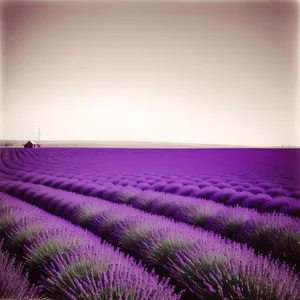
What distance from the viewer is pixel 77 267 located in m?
1.55

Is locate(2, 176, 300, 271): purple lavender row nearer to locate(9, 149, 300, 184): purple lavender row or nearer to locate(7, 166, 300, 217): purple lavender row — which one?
locate(7, 166, 300, 217): purple lavender row

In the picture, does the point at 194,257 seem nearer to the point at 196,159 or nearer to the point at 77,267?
the point at 77,267

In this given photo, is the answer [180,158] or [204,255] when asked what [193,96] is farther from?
[204,255]

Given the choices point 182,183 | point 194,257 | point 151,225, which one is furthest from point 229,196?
point 194,257

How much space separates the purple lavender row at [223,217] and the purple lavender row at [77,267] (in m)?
0.66

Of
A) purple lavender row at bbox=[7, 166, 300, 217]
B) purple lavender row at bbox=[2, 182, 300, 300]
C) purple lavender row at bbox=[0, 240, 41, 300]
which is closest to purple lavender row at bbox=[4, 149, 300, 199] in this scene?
purple lavender row at bbox=[7, 166, 300, 217]

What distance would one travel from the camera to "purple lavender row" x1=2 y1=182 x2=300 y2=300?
1.37 meters

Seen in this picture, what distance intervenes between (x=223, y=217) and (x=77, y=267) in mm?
1111

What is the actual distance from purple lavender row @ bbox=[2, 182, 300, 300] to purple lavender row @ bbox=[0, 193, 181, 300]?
0.12 m

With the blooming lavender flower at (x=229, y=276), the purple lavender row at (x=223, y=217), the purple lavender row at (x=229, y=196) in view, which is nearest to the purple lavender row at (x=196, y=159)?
the purple lavender row at (x=229, y=196)

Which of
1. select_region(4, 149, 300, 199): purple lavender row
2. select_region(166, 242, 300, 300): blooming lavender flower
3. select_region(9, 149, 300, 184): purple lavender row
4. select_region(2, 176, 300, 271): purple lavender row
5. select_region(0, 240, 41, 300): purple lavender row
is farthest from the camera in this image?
select_region(4, 149, 300, 199): purple lavender row

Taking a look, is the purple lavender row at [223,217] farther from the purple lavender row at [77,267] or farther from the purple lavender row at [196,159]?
the purple lavender row at [77,267]

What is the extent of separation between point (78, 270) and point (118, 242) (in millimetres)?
577

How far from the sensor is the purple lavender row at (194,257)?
137cm
